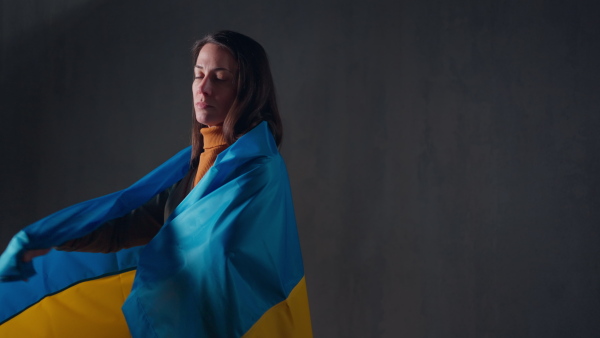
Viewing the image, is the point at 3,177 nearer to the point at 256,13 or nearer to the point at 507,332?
the point at 256,13

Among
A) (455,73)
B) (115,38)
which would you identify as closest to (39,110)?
(115,38)

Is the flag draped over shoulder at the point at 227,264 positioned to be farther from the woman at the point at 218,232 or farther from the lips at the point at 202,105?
the lips at the point at 202,105

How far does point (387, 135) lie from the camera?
6.10 ft

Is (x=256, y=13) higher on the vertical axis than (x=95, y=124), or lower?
higher

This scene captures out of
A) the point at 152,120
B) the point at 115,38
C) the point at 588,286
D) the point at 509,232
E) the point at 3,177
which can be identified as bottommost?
the point at 588,286

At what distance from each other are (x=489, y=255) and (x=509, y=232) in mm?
88

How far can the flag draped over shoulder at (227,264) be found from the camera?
1.04 meters

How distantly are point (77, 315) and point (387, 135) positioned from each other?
Result: 1.02 meters

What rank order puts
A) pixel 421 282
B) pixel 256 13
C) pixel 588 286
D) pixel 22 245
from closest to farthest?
pixel 22 245
pixel 588 286
pixel 421 282
pixel 256 13

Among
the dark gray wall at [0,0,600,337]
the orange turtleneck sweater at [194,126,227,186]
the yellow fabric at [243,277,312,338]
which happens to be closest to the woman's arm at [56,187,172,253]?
the orange turtleneck sweater at [194,126,227,186]

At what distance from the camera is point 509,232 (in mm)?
1760

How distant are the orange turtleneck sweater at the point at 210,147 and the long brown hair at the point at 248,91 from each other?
0.10 feet

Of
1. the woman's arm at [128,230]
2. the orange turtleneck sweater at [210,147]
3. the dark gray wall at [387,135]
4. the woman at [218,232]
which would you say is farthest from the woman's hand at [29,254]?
the dark gray wall at [387,135]

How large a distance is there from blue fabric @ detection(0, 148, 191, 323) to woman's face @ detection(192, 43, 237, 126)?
200 mm
